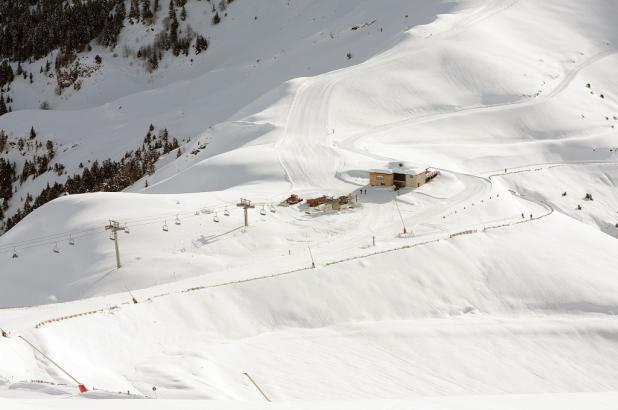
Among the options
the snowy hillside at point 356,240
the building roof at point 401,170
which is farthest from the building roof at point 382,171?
the snowy hillside at point 356,240

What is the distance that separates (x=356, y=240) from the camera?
3819cm

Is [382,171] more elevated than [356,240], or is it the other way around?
[382,171]

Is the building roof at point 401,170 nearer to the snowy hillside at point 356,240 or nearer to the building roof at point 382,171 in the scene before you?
the building roof at point 382,171

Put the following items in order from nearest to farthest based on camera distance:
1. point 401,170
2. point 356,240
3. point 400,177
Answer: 1. point 356,240
2. point 401,170
3. point 400,177

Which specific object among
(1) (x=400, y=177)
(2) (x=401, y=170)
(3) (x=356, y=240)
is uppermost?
(2) (x=401, y=170)

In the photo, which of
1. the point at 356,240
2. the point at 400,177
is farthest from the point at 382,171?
the point at 356,240

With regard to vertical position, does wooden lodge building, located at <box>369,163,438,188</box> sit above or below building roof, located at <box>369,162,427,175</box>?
below

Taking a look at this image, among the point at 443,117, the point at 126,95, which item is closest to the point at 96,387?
the point at 443,117

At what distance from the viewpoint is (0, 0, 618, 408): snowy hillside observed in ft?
78.9

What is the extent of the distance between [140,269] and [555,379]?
75.0ft

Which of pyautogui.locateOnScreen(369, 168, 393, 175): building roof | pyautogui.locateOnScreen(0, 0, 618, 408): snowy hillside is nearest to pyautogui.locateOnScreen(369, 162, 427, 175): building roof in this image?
pyautogui.locateOnScreen(369, 168, 393, 175): building roof

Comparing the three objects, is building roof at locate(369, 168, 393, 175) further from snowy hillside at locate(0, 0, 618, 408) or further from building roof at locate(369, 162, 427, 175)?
snowy hillside at locate(0, 0, 618, 408)

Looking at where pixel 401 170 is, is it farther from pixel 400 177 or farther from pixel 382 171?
pixel 382 171

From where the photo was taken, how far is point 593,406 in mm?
16047
